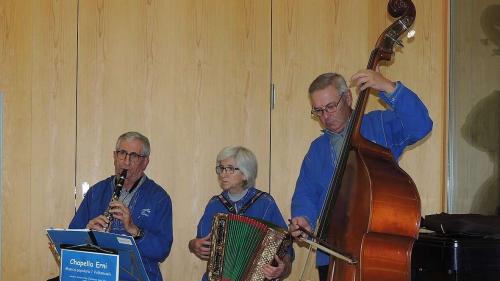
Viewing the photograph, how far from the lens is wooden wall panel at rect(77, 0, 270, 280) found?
439cm

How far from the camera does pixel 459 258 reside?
2.94 meters

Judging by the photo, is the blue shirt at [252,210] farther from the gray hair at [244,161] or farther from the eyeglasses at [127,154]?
the eyeglasses at [127,154]

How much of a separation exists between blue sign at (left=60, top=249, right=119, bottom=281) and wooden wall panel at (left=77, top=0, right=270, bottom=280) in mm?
1423

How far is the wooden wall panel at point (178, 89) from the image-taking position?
4.39m

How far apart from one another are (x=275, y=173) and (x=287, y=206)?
233mm

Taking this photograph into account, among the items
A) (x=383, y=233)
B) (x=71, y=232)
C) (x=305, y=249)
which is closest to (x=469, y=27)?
(x=305, y=249)

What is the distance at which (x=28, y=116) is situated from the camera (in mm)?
4324

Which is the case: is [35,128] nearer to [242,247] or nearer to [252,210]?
[252,210]

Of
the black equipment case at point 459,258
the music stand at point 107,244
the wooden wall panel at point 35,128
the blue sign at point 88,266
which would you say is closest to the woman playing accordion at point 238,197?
the music stand at point 107,244

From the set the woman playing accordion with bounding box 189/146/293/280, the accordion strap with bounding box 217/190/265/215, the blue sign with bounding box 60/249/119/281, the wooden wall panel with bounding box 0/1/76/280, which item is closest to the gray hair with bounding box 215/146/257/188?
the woman playing accordion with bounding box 189/146/293/280

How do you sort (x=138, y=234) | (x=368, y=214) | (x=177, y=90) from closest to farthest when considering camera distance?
(x=368, y=214) < (x=138, y=234) < (x=177, y=90)

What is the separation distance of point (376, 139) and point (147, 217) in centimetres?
138

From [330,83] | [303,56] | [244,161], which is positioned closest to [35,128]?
[244,161]

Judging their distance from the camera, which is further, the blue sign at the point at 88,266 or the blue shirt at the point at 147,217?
the blue shirt at the point at 147,217
